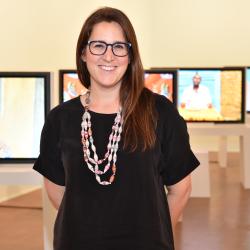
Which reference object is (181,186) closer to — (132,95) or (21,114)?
(132,95)

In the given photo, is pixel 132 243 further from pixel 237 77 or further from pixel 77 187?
pixel 237 77

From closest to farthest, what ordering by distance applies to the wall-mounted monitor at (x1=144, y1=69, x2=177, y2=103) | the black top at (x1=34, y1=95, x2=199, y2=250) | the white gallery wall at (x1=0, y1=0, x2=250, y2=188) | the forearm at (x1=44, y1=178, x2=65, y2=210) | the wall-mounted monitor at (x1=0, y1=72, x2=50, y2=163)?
the black top at (x1=34, y1=95, x2=199, y2=250) < the forearm at (x1=44, y1=178, x2=65, y2=210) < the wall-mounted monitor at (x1=0, y1=72, x2=50, y2=163) < the wall-mounted monitor at (x1=144, y1=69, x2=177, y2=103) < the white gallery wall at (x1=0, y1=0, x2=250, y2=188)

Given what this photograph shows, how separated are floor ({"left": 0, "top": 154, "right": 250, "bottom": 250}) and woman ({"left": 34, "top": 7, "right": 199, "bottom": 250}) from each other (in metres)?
2.74

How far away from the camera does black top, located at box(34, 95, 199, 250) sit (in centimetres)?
187

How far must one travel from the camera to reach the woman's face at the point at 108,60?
1.92 m

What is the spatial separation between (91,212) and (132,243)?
6.4 inches

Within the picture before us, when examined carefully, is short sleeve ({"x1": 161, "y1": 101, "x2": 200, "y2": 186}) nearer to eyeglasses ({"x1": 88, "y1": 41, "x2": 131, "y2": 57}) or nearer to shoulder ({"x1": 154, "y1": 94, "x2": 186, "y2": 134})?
shoulder ({"x1": 154, "y1": 94, "x2": 186, "y2": 134})

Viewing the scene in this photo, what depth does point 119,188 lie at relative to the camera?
6.13ft

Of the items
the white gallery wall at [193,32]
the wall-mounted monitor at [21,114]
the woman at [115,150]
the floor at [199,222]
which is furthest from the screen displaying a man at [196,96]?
the woman at [115,150]

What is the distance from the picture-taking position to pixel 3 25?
6172 mm

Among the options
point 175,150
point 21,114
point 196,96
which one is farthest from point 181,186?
point 196,96

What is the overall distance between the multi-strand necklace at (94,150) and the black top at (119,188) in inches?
0.7

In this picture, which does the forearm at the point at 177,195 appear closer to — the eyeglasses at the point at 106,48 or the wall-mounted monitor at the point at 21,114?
the eyeglasses at the point at 106,48

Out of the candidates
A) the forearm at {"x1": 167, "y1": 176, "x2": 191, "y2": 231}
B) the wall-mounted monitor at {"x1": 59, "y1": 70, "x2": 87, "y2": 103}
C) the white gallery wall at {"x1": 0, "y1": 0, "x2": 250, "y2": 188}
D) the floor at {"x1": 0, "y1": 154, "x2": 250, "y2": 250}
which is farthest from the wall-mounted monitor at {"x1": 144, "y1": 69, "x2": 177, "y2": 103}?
the white gallery wall at {"x1": 0, "y1": 0, "x2": 250, "y2": 188}
